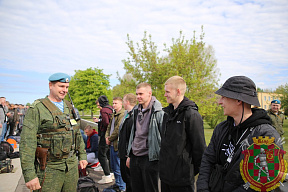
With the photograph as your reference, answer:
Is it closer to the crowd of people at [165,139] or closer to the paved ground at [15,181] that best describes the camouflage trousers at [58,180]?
the crowd of people at [165,139]

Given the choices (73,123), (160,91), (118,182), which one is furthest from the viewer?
(160,91)

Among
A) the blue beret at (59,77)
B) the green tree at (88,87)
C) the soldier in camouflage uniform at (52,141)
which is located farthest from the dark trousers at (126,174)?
the green tree at (88,87)

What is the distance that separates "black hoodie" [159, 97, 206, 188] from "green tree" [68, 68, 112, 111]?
47766 mm

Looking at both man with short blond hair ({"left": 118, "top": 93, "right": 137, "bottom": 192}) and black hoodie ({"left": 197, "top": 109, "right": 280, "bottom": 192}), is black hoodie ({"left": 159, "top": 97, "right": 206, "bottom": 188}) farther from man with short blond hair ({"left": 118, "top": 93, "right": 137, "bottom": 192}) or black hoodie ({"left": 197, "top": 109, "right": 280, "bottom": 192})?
man with short blond hair ({"left": 118, "top": 93, "right": 137, "bottom": 192})

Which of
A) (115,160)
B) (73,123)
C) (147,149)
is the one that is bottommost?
(115,160)

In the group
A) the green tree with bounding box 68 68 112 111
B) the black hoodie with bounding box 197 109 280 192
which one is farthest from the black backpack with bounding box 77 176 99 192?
the green tree with bounding box 68 68 112 111

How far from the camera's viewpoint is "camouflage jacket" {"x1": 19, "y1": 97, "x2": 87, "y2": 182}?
9.90 feet

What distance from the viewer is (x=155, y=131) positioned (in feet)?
13.5

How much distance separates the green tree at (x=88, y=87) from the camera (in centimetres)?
5046

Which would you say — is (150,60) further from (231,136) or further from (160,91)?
(231,136)

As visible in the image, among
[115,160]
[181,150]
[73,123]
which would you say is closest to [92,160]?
[115,160]

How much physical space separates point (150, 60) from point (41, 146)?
458 inches

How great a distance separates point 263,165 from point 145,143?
257 centimetres

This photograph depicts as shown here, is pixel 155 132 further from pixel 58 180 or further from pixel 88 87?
pixel 88 87
